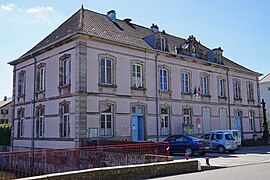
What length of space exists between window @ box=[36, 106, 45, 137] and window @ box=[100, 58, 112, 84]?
17.5 ft

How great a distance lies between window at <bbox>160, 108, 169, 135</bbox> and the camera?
24.0m

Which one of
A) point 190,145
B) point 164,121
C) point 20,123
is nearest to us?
point 190,145

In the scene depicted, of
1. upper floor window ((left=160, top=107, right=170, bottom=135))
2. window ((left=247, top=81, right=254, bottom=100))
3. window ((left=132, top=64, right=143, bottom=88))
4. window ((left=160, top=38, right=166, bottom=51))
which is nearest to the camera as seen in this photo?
window ((left=132, top=64, right=143, bottom=88))

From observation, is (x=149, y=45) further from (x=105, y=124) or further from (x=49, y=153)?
(x=49, y=153)

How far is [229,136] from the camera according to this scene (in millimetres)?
Answer: 22328

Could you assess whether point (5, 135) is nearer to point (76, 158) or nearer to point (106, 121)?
point (106, 121)

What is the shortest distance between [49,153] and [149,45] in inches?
574

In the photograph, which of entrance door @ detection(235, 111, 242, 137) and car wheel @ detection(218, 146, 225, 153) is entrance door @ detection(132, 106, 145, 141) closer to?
car wheel @ detection(218, 146, 225, 153)

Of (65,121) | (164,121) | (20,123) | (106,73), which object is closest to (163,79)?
(164,121)

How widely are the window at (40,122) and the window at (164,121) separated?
29.3 ft

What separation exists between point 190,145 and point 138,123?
187 inches

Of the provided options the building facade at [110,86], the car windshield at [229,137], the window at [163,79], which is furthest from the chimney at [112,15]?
the car windshield at [229,137]

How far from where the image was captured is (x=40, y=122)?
2241 cm

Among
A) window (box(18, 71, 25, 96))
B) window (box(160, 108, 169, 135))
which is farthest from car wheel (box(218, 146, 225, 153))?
window (box(18, 71, 25, 96))
